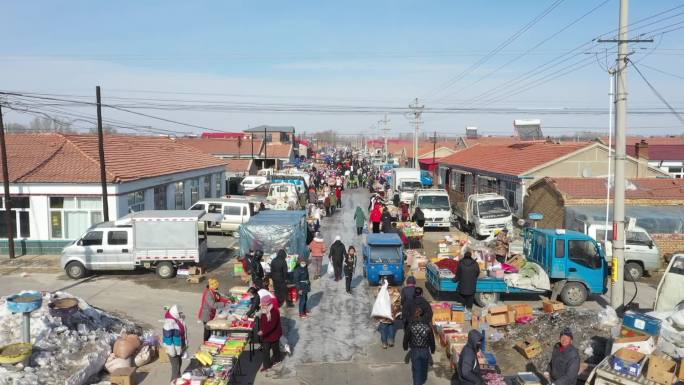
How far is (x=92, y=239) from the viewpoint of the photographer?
1956 cm

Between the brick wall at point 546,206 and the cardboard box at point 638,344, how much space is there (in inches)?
596

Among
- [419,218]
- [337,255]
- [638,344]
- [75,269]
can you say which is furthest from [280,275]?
[419,218]

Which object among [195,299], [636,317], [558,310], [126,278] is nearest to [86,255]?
[126,278]

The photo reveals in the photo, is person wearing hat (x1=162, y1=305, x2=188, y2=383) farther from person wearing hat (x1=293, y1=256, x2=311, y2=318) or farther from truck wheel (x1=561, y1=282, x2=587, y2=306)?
truck wheel (x1=561, y1=282, x2=587, y2=306)

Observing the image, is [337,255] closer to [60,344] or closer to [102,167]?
[60,344]

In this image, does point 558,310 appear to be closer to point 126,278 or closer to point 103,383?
point 103,383

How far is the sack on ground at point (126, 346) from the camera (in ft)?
37.4

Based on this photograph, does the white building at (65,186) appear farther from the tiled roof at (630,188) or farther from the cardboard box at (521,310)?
the tiled roof at (630,188)

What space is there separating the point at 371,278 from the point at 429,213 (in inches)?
461

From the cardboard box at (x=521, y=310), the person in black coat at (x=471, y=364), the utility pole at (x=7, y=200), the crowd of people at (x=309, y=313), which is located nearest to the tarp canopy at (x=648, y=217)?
the crowd of people at (x=309, y=313)

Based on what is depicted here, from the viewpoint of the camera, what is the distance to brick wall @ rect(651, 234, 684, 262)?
2152cm

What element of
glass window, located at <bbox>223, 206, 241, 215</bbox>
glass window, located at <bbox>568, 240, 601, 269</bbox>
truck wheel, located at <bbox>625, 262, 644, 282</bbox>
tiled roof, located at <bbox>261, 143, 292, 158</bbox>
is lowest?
truck wheel, located at <bbox>625, 262, 644, 282</bbox>

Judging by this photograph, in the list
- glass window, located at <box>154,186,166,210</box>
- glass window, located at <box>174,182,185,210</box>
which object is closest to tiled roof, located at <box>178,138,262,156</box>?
glass window, located at <box>174,182,185,210</box>

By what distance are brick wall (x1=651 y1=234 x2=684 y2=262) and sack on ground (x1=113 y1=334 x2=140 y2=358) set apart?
1952cm
